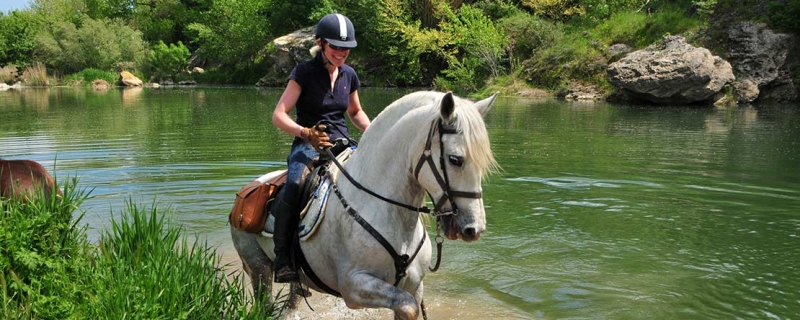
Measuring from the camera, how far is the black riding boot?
172 inches

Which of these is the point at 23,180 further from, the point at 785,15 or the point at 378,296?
the point at 785,15

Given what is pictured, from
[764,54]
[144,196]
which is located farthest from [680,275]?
[764,54]

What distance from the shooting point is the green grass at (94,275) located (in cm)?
384

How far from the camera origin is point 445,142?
349 cm

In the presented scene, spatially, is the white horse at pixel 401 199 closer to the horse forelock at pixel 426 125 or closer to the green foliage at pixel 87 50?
the horse forelock at pixel 426 125

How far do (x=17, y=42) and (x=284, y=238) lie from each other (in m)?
76.5

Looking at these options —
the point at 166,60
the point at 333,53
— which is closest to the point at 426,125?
the point at 333,53

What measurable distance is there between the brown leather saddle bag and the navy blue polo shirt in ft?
1.85

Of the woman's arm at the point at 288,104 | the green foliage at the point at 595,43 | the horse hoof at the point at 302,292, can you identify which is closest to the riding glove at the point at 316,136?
the woman's arm at the point at 288,104

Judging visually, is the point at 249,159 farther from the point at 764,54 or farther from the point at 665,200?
the point at 764,54

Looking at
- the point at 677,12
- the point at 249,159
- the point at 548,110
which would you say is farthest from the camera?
the point at 677,12

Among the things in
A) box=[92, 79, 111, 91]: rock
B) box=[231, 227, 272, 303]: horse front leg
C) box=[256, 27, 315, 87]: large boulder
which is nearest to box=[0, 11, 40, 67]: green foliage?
box=[92, 79, 111, 91]: rock

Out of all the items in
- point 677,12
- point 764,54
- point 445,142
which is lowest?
point 445,142

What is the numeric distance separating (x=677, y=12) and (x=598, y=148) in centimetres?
2205
